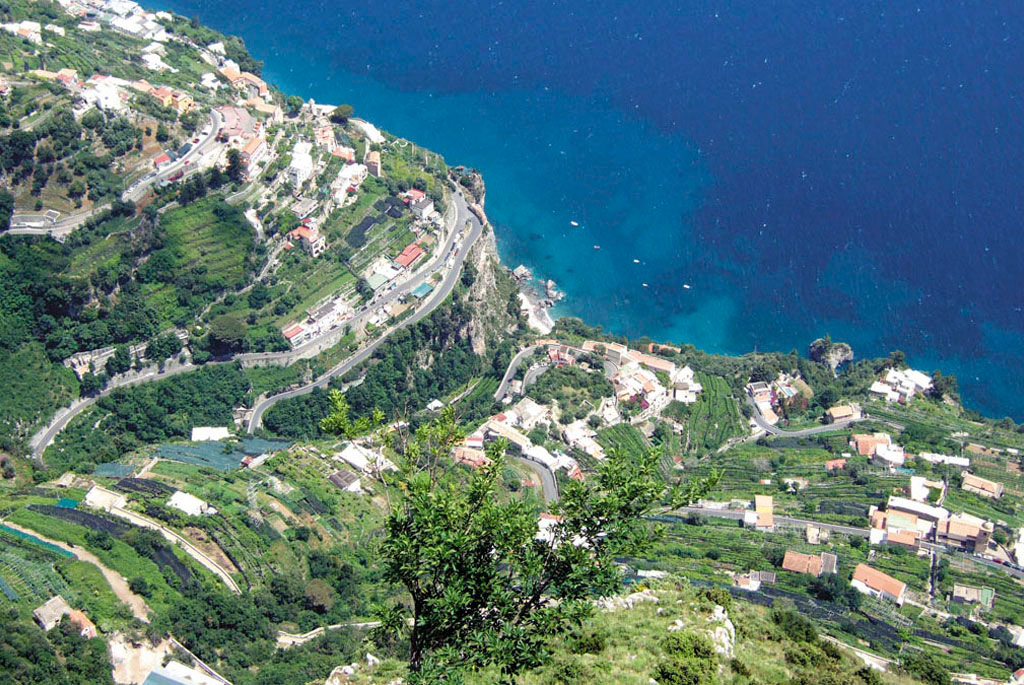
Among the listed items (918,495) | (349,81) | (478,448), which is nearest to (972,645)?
(918,495)

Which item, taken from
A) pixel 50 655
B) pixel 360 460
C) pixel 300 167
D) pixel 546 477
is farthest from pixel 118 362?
pixel 50 655

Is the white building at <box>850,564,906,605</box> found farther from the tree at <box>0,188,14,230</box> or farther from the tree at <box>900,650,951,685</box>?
the tree at <box>0,188,14,230</box>

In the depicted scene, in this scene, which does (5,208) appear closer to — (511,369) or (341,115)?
(341,115)

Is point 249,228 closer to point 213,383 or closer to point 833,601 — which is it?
point 213,383

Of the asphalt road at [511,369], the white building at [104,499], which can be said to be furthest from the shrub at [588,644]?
the asphalt road at [511,369]

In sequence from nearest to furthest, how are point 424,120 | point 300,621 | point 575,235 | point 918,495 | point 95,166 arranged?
point 300,621 < point 918,495 < point 95,166 < point 575,235 < point 424,120

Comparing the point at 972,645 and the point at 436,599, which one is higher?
the point at 972,645

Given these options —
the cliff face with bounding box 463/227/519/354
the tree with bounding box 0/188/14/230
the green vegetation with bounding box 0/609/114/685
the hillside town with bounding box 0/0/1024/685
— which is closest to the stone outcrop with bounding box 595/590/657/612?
the hillside town with bounding box 0/0/1024/685
